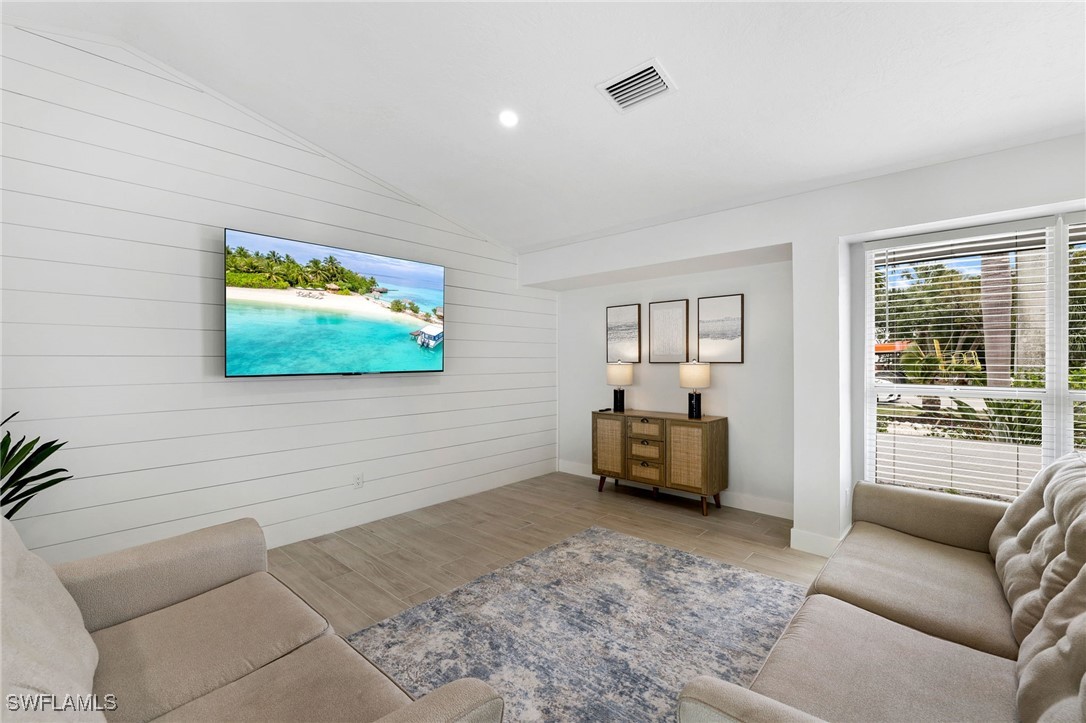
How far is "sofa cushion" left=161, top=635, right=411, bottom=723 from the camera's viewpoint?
1155 millimetres

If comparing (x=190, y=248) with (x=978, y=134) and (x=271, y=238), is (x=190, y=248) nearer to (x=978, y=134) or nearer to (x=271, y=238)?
(x=271, y=238)

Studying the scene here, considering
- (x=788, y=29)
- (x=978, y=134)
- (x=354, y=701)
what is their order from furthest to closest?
(x=978, y=134), (x=788, y=29), (x=354, y=701)

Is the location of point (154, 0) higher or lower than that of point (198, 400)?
higher

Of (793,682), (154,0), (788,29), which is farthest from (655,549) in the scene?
(154,0)

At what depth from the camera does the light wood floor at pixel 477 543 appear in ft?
8.88

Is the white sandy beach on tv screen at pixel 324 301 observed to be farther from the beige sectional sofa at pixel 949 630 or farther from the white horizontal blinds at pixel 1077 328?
the white horizontal blinds at pixel 1077 328

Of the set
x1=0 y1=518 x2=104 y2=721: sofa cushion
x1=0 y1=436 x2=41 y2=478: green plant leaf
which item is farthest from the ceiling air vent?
x1=0 y1=436 x2=41 y2=478: green plant leaf

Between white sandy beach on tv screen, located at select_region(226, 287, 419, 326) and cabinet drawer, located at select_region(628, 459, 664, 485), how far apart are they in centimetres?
238

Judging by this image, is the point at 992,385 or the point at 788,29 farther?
the point at 992,385

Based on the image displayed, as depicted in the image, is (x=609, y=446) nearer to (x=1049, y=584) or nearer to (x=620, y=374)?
(x=620, y=374)

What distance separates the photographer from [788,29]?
205cm

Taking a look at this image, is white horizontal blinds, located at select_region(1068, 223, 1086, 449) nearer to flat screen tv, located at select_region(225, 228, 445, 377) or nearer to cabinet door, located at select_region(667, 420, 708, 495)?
cabinet door, located at select_region(667, 420, 708, 495)

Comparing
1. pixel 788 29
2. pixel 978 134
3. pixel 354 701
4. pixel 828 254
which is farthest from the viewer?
pixel 828 254

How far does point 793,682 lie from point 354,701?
1.14 metres
